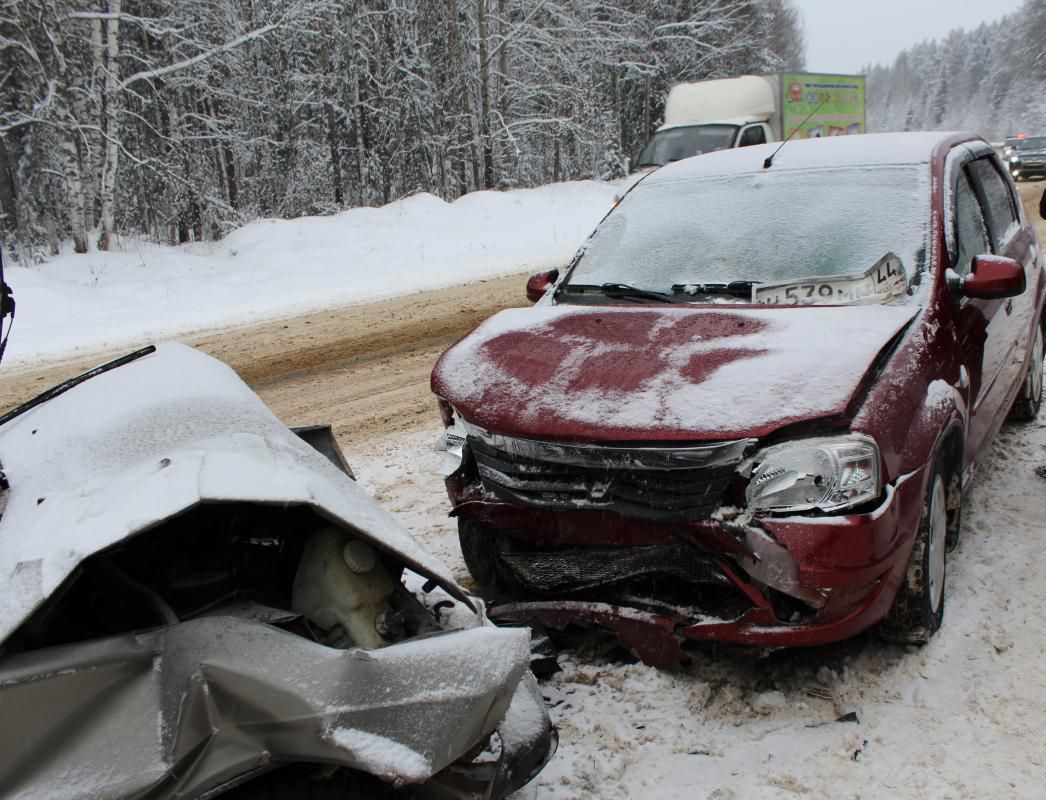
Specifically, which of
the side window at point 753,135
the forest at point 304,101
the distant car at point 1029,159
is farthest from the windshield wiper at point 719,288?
the distant car at point 1029,159

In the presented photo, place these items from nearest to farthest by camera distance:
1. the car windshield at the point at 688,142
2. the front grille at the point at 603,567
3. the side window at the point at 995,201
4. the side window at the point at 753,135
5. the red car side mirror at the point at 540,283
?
the front grille at the point at 603,567 → the side window at the point at 995,201 → the red car side mirror at the point at 540,283 → the car windshield at the point at 688,142 → the side window at the point at 753,135

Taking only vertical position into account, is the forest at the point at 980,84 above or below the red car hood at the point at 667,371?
above

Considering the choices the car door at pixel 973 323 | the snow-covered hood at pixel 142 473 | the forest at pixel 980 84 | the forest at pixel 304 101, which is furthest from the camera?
the forest at pixel 980 84

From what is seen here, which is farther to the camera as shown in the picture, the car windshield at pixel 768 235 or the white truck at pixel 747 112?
the white truck at pixel 747 112

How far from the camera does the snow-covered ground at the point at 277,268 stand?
36.1 feet

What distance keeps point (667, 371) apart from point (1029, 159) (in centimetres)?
2850

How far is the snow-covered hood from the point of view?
5.81 feet

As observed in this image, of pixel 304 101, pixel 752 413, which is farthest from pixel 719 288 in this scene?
pixel 304 101

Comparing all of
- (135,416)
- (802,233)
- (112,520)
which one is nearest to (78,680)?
(112,520)

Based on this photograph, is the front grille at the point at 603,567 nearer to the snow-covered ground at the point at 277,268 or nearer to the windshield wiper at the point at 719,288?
the windshield wiper at the point at 719,288

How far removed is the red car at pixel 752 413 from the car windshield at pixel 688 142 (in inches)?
526

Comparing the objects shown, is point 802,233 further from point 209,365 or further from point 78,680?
point 78,680

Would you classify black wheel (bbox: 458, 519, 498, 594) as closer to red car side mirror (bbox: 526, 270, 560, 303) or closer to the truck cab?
red car side mirror (bbox: 526, 270, 560, 303)

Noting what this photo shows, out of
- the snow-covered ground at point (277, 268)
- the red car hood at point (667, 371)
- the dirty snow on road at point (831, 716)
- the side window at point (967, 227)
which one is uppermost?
the side window at point (967, 227)
